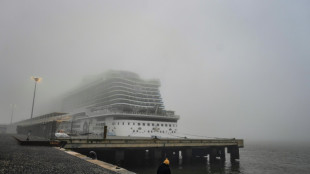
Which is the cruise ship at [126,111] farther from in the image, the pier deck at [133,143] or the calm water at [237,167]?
the pier deck at [133,143]

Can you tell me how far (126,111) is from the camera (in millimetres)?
50969

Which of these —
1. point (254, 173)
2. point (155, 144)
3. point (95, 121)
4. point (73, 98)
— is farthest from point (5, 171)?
point (73, 98)

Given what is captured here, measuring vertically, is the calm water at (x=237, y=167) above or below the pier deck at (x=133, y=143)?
below

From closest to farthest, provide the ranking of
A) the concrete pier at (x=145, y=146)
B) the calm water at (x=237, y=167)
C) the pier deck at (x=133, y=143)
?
the pier deck at (x=133, y=143) → the concrete pier at (x=145, y=146) → the calm water at (x=237, y=167)

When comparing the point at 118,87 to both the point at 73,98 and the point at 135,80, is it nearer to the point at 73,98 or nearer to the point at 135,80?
the point at 135,80

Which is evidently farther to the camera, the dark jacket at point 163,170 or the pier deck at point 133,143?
the pier deck at point 133,143

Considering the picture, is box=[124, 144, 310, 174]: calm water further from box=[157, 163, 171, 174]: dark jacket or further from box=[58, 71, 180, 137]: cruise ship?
box=[157, 163, 171, 174]: dark jacket

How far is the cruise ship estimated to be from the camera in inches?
1839

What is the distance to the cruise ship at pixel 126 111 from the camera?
4672cm

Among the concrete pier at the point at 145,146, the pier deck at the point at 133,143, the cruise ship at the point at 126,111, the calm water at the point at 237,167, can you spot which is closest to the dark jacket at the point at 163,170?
the concrete pier at the point at 145,146

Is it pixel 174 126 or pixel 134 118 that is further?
pixel 174 126

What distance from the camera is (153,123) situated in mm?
48531

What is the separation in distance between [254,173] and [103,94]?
46683 mm

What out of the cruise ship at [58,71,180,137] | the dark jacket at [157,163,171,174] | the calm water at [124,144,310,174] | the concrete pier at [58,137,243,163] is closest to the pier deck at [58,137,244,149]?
the concrete pier at [58,137,243,163]
